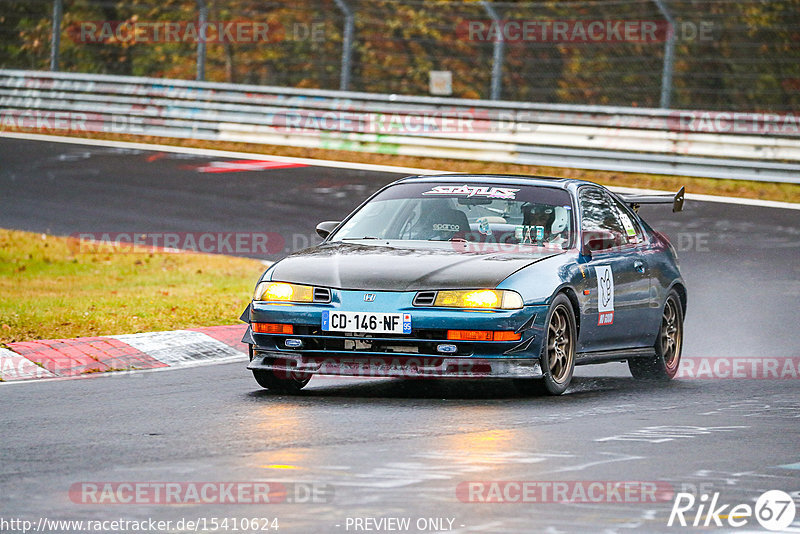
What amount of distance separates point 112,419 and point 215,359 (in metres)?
2.99

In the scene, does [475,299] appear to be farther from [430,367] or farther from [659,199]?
[659,199]

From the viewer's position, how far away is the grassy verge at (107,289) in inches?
457

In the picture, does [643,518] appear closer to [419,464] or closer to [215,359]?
[419,464]

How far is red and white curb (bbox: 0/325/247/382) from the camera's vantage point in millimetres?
9938

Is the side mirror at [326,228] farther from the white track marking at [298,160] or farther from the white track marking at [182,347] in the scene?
the white track marking at [298,160]

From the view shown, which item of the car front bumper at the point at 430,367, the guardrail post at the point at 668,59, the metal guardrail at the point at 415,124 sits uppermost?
the guardrail post at the point at 668,59

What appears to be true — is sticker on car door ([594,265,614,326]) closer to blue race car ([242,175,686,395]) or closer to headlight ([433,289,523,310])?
blue race car ([242,175,686,395])

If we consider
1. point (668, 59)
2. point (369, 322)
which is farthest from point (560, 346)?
point (668, 59)

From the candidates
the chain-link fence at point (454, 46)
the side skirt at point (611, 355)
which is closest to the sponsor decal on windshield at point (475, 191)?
the side skirt at point (611, 355)

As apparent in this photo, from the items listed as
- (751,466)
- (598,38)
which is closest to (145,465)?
(751,466)

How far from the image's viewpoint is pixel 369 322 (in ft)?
28.3

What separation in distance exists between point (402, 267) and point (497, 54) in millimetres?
14879

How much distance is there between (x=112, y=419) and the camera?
26.3 ft

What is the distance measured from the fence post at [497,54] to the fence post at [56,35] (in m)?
8.74
